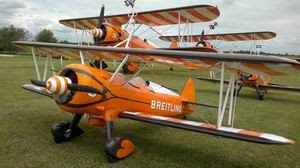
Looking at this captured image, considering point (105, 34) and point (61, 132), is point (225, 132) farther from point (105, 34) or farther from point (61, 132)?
point (105, 34)

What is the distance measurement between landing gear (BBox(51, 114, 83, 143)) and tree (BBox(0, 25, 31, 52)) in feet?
254

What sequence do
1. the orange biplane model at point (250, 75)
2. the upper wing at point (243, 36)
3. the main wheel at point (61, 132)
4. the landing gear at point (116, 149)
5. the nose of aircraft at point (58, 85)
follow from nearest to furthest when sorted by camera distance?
the nose of aircraft at point (58, 85) < the landing gear at point (116, 149) < the main wheel at point (61, 132) < the orange biplane model at point (250, 75) < the upper wing at point (243, 36)

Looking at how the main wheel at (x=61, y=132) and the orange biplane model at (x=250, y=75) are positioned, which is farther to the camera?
the orange biplane model at (x=250, y=75)

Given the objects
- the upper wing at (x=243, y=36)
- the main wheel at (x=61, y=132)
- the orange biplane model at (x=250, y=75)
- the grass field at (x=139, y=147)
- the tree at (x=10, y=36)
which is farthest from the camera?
the tree at (x=10, y=36)

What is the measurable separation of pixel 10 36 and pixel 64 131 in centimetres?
8761

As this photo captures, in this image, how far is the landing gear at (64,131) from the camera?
15.5ft

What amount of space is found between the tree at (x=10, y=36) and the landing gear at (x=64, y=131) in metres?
77.3

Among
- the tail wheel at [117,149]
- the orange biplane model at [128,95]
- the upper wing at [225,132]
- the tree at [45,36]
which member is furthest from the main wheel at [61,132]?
the tree at [45,36]

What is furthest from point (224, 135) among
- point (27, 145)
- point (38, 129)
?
point (38, 129)

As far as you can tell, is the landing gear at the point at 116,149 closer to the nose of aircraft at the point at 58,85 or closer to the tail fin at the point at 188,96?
the nose of aircraft at the point at 58,85

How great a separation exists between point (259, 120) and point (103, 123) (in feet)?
15.4

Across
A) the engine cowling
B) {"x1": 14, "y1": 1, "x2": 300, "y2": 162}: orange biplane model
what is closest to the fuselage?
{"x1": 14, "y1": 1, "x2": 300, "y2": 162}: orange biplane model

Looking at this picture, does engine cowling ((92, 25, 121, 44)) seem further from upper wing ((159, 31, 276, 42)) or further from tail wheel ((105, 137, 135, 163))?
tail wheel ((105, 137, 135, 163))

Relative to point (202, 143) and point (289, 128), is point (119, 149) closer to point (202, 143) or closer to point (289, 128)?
point (202, 143)
